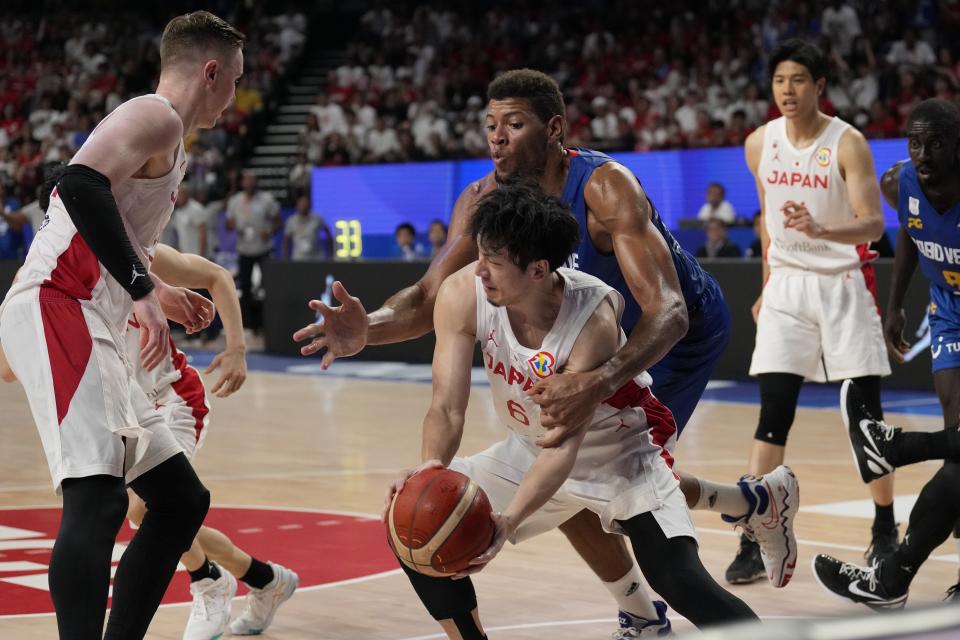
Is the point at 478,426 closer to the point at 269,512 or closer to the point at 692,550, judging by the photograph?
the point at 269,512

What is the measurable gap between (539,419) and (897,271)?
7.91 feet

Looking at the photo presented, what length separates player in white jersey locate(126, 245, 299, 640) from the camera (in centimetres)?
474

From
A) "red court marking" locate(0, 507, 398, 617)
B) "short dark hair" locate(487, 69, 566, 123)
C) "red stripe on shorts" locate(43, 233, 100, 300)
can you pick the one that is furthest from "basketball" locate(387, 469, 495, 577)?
"red court marking" locate(0, 507, 398, 617)

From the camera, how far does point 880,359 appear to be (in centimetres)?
616

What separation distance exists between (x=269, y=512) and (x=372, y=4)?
2124 centimetres

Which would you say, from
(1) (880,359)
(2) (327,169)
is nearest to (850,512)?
(1) (880,359)

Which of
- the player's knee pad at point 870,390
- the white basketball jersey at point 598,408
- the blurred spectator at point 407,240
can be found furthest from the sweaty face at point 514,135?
the blurred spectator at point 407,240

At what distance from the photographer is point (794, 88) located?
6117 mm

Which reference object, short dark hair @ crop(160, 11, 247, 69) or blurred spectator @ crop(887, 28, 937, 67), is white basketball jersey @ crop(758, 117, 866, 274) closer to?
short dark hair @ crop(160, 11, 247, 69)

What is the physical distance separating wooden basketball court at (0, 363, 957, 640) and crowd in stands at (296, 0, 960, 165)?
19.0 ft

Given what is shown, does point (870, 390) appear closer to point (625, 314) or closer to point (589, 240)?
point (625, 314)

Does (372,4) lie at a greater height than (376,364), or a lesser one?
greater

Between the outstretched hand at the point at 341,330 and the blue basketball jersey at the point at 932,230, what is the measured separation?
224 centimetres

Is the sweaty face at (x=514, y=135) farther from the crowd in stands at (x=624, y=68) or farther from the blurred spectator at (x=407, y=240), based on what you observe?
the blurred spectator at (x=407, y=240)
